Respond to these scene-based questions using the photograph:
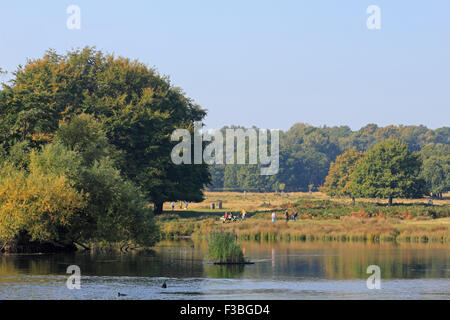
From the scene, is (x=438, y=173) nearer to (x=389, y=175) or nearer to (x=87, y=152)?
(x=389, y=175)

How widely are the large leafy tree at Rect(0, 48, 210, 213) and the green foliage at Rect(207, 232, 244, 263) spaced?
31575mm

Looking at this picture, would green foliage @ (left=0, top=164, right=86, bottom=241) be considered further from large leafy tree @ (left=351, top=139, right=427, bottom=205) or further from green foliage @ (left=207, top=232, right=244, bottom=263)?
large leafy tree @ (left=351, top=139, right=427, bottom=205)

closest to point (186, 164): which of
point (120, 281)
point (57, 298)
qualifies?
point (120, 281)

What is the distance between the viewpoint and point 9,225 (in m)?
44.4

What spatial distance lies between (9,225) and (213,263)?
1171 centimetres

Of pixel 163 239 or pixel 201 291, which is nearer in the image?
pixel 201 291

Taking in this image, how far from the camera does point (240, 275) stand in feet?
125

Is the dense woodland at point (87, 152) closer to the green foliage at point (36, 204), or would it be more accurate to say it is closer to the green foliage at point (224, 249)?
the green foliage at point (36, 204)

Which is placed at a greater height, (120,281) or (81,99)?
(81,99)

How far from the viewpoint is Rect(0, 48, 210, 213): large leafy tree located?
78875mm

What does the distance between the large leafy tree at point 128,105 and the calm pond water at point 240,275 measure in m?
28.6

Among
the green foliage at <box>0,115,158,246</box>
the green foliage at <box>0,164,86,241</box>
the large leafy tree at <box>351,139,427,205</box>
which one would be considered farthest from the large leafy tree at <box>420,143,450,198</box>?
the green foliage at <box>0,164,86,241</box>

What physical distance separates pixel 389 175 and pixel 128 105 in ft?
141

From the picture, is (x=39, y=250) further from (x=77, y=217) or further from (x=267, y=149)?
(x=267, y=149)
